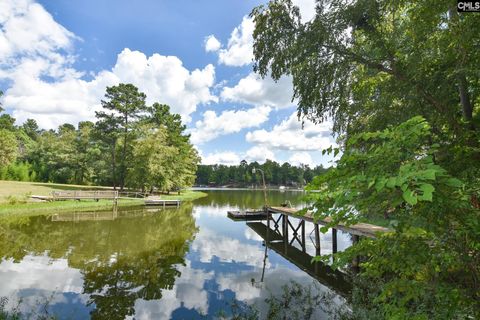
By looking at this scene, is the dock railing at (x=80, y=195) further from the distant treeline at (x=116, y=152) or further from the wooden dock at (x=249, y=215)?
the wooden dock at (x=249, y=215)

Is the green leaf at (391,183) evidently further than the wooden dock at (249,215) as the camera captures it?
No

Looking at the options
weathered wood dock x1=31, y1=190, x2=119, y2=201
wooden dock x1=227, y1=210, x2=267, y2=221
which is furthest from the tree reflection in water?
weathered wood dock x1=31, y1=190, x2=119, y2=201

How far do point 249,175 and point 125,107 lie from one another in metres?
86.0

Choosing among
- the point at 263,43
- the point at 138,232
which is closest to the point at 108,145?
the point at 138,232

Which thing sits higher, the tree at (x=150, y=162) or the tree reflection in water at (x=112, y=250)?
the tree at (x=150, y=162)

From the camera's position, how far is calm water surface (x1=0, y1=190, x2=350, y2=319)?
8.20 m

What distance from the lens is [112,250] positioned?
44.7 feet

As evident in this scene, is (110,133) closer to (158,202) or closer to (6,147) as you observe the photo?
(6,147)

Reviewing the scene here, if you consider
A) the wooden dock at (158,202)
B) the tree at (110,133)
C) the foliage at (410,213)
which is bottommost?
the wooden dock at (158,202)

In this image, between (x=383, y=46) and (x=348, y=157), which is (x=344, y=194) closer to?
(x=348, y=157)

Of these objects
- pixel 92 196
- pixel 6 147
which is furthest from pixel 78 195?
pixel 6 147

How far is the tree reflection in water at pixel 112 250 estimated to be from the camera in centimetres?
884

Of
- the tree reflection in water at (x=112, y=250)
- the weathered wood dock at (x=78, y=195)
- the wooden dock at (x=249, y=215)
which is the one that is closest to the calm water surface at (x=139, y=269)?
the tree reflection in water at (x=112, y=250)

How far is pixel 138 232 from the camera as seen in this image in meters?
17.9
